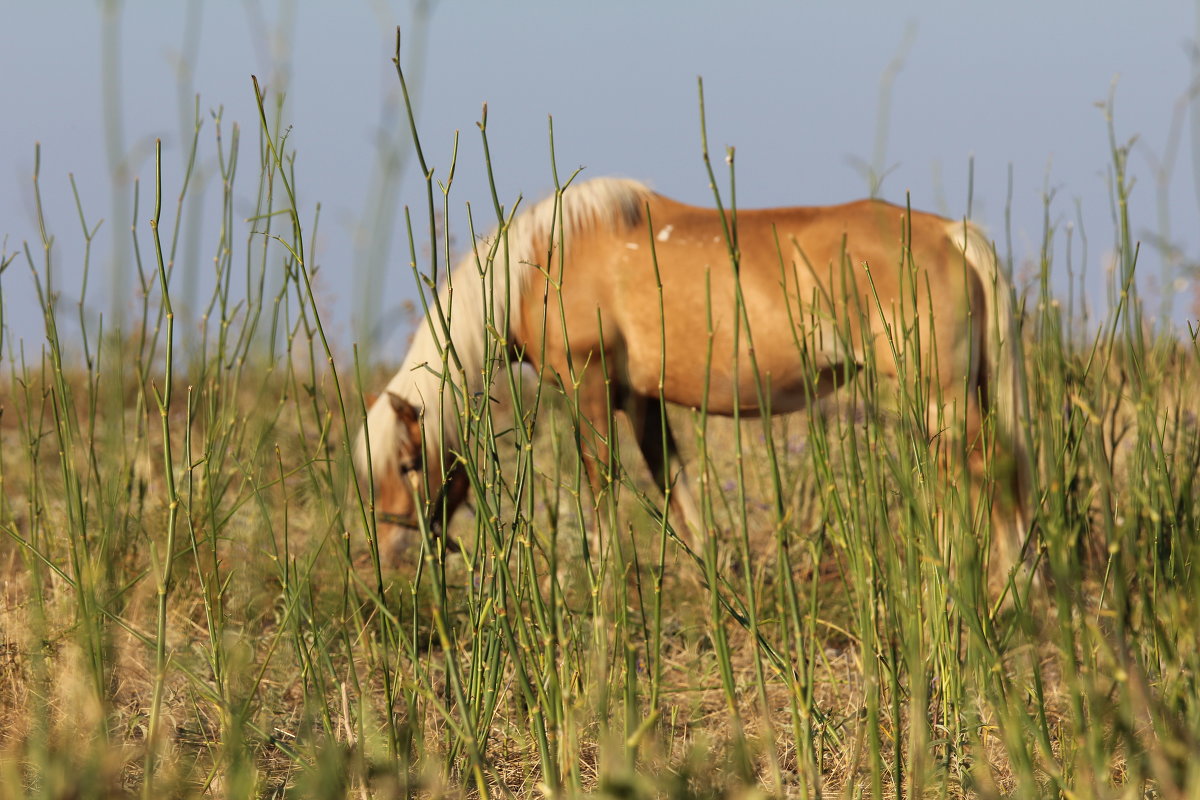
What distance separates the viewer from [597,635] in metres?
1.15

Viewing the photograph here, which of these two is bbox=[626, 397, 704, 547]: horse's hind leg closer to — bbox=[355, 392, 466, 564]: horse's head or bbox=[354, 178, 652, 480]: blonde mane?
bbox=[354, 178, 652, 480]: blonde mane

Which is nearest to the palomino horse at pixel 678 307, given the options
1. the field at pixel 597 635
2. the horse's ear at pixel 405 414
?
the horse's ear at pixel 405 414

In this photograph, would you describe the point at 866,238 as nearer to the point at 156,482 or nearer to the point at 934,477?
the point at 934,477

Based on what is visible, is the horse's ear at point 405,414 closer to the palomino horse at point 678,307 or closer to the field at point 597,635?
the palomino horse at point 678,307

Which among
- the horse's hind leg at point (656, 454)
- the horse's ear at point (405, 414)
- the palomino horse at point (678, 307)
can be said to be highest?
the palomino horse at point (678, 307)

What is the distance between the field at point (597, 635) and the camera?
3.67 feet

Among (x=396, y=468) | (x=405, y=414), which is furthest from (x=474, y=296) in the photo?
(x=396, y=468)

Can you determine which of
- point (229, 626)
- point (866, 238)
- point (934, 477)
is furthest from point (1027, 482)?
point (229, 626)

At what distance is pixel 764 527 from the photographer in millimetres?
3809

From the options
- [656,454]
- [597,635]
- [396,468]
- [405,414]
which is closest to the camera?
[597,635]

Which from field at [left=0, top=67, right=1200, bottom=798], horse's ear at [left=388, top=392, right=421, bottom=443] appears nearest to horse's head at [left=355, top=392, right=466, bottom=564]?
horse's ear at [left=388, top=392, right=421, bottom=443]

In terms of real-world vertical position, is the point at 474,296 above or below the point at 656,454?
above

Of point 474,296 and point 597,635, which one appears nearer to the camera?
point 597,635

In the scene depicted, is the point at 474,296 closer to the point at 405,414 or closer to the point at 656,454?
the point at 405,414
